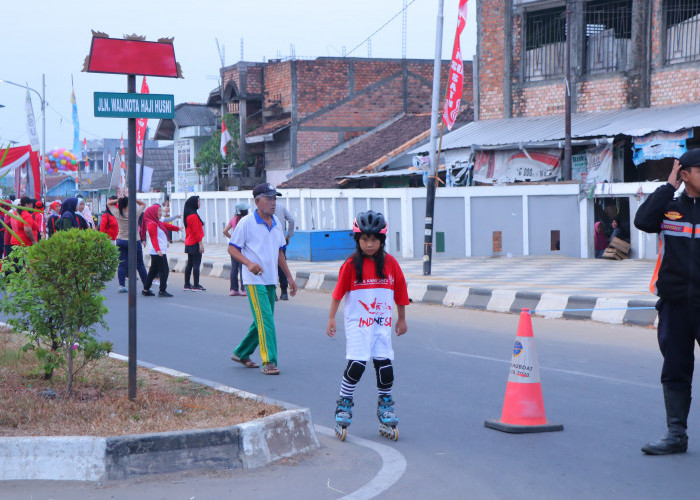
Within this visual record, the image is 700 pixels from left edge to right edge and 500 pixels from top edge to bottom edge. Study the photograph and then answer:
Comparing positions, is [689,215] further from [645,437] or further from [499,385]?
[499,385]

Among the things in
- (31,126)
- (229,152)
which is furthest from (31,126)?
(229,152)

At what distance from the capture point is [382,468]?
18.0ft

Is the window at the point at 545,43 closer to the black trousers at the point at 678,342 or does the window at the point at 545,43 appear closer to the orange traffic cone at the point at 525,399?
the orange traffic cone at the point at 525,399

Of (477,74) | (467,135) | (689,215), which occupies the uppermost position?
(477,74)

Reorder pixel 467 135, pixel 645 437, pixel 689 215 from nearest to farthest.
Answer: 1. pixel 689 215
2. pixel 645 437
3. pixel 467 135

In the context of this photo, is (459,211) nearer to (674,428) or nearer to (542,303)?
→ (542,303)

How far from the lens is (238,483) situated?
5133 millimetres

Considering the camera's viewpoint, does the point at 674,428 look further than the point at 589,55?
No

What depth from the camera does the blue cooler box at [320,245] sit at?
22922 mm

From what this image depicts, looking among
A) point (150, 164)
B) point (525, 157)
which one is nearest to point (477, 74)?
point (525, 157)

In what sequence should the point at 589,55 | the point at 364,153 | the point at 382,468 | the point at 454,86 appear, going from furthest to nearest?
1. the point at 364,153
2. the point at 589,55
3. the point at 454,86
4. the point at 382,468

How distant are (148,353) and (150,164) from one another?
5161 cm

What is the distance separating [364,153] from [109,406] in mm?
30747

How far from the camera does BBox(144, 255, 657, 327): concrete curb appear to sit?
1241 cm
